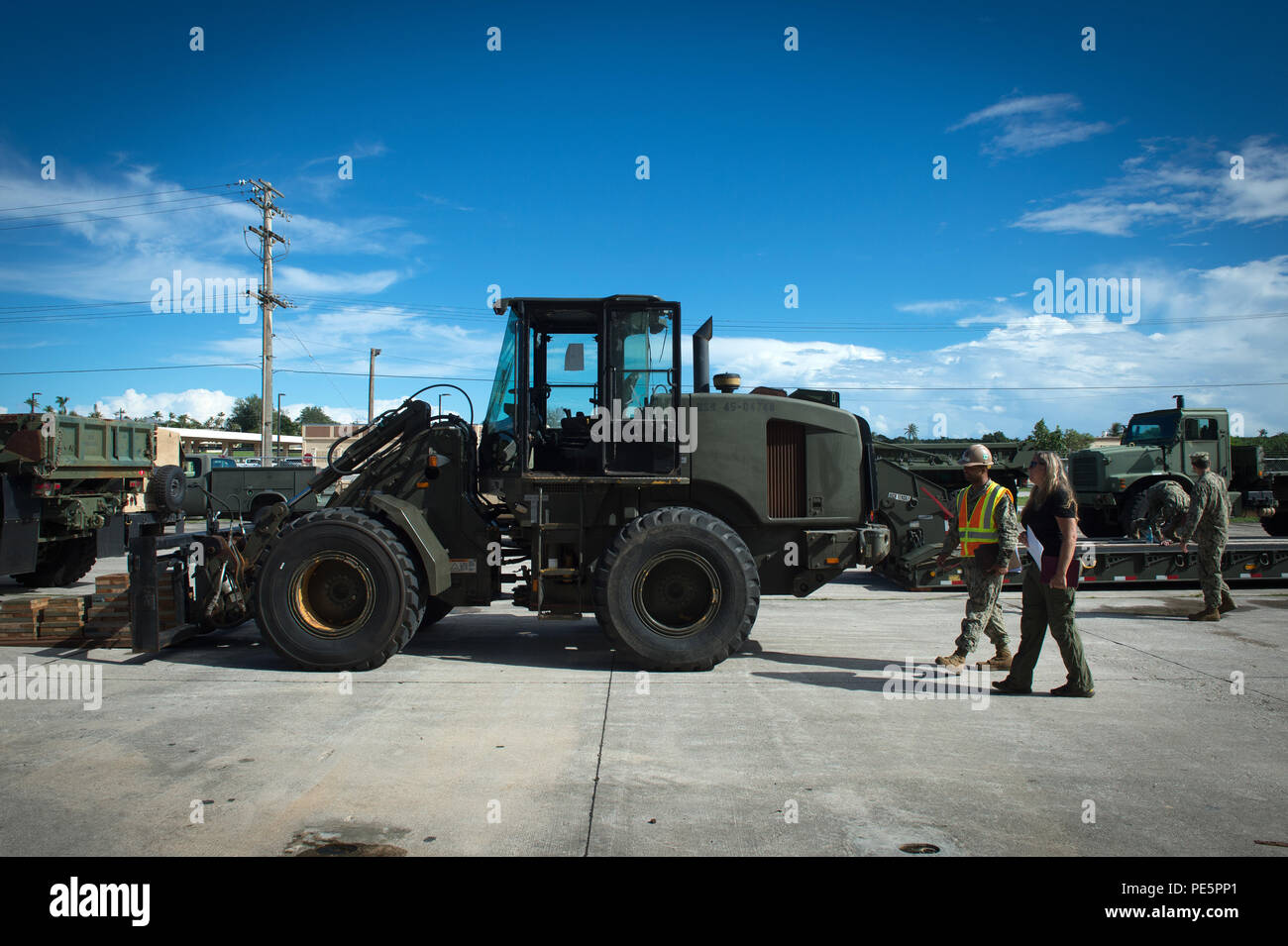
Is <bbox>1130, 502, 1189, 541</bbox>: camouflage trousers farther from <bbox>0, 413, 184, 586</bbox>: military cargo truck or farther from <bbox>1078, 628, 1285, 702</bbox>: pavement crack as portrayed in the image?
<bbox>0, 413, 184, 586</bbox>: military cargo truck

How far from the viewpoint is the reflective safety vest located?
618 centimetres

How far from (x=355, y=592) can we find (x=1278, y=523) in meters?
21.2

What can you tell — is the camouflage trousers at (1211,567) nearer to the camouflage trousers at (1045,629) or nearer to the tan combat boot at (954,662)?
the camouflage trousers at (1045,629)

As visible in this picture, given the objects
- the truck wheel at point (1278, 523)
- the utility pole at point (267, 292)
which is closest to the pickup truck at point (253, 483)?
the utility pole at point (267, 292)

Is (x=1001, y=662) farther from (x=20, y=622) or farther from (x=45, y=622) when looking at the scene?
(x=20, y=622)

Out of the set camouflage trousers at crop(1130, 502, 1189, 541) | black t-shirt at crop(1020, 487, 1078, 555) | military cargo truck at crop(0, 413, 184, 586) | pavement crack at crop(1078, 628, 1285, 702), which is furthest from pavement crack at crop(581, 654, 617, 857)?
camouflage trousers at crop(1130, 502, 1189, 541)

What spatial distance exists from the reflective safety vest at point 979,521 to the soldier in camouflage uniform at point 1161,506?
9.53 m

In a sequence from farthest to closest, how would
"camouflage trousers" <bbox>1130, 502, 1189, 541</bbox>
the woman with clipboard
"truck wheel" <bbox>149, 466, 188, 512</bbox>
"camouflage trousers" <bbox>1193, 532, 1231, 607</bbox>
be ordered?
"camouflage trousers" <bbox>1130, 502, 1189, 541</bbox> < "truck wheel" <bbox>149, 466, 188, 512</bbox> < "camouflage trousers" <bbox>1193, 532, 1231, 607</bbox> < the woman with clipboard

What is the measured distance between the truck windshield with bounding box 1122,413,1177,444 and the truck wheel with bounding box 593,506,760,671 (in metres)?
13.0

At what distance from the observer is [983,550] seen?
6234mm

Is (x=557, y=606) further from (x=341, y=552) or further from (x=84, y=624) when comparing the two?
(x=84, y=624)

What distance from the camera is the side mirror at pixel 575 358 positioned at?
6.71 meters

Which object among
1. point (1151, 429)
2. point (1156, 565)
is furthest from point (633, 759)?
point (1151, 429)
